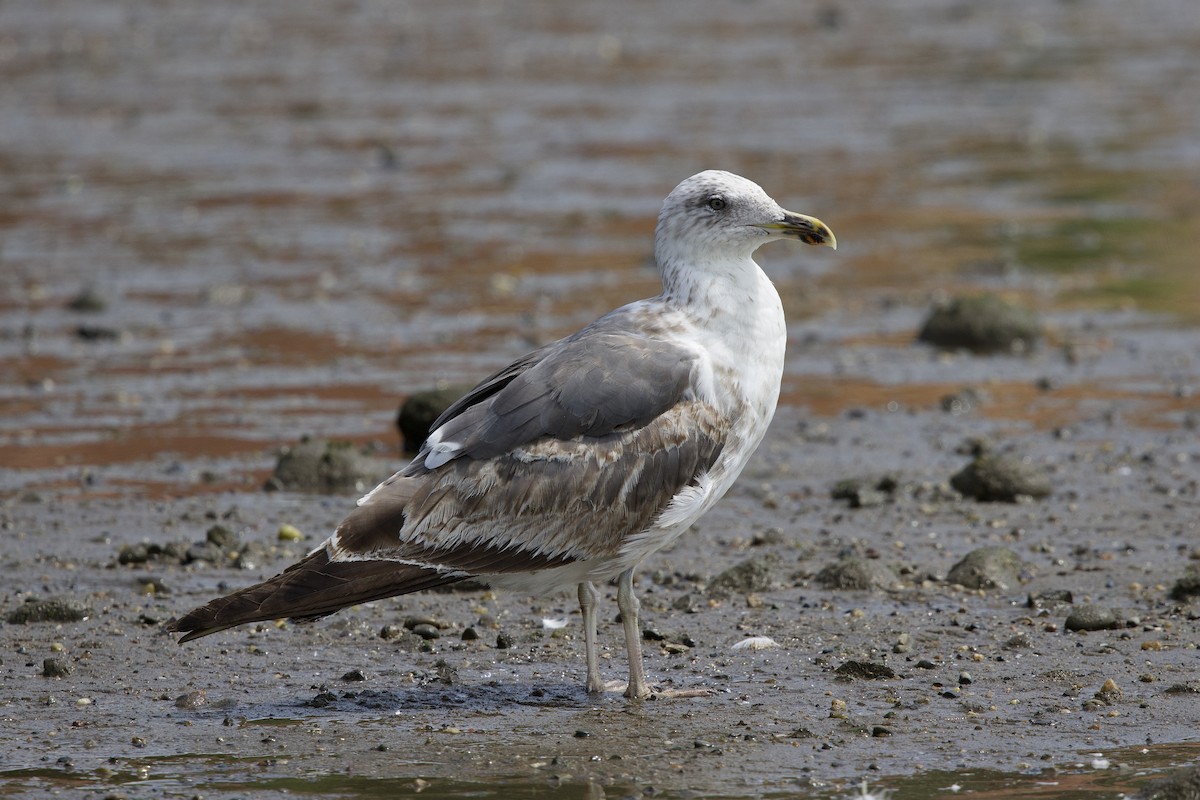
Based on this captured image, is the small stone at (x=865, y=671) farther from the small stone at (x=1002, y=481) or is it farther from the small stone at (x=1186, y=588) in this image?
the small stone at (x=1002, y=481)

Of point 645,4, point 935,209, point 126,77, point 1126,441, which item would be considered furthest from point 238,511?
point 645,4

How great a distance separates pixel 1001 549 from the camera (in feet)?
25.2

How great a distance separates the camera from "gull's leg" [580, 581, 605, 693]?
21.4ft

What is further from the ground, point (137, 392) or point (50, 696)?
point (137, 392)

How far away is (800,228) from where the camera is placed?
670 cm

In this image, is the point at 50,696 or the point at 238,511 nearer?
the point at 50,696

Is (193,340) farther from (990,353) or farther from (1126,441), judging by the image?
(1126,441)

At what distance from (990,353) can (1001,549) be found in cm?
398

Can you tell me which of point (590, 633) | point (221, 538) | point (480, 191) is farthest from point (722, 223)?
point (480, 191)

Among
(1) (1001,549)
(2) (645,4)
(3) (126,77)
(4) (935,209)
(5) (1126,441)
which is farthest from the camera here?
(2) (645,4)

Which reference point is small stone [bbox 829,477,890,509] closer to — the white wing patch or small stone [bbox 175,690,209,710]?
the white wing patch

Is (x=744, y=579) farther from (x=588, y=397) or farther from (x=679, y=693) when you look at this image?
(x=588, y=397)

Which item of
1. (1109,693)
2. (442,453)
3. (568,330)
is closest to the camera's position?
(1109,693)

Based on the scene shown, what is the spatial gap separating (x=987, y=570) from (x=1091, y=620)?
654mm
